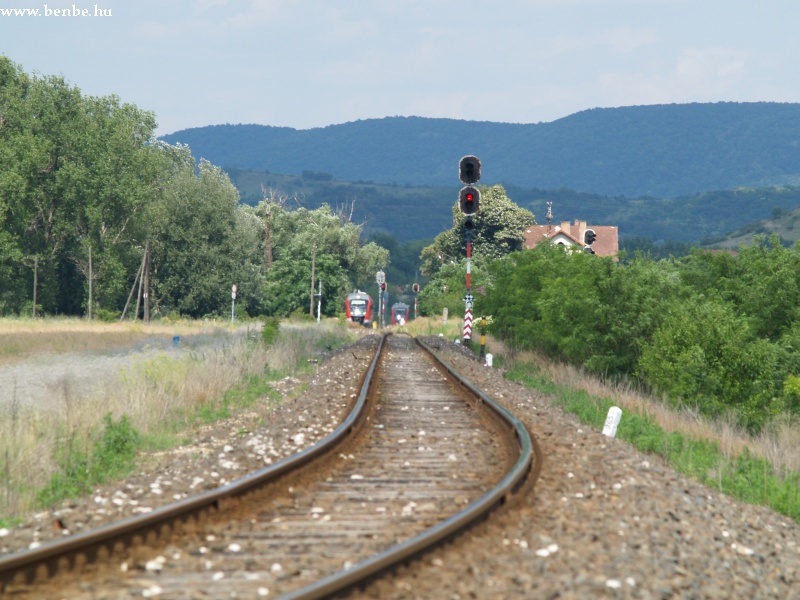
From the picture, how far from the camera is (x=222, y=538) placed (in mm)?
6586

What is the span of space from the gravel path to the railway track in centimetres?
26

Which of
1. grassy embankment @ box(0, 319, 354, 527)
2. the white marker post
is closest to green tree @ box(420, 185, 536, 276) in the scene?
grassy embankment @ box(0, 319, 354, 527)

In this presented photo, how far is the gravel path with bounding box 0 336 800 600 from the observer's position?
5.70 metres

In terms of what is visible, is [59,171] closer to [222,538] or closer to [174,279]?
[174,279]

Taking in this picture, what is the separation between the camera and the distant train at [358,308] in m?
83.9

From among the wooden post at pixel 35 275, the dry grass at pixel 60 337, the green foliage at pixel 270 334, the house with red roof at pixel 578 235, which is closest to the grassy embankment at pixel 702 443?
the green foliage at pixel 270 334

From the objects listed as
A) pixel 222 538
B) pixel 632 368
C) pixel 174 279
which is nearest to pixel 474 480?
pixel 222 538

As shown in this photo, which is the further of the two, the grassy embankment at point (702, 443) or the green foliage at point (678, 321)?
the green foliage at point (678, 321)

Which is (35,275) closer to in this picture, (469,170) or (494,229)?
(469,170)

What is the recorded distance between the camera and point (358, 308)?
84.7 metres

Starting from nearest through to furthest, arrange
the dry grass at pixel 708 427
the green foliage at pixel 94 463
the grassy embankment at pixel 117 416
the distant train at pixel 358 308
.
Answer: the green foliage at pixel 94 463 < the grassy embankment at pixel 117 416 < the dry grass at pixel 708 427 < the distant train at pixel 358 308

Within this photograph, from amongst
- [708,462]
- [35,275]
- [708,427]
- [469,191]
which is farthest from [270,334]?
[35,275]

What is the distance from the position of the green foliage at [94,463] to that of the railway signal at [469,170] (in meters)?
19.3

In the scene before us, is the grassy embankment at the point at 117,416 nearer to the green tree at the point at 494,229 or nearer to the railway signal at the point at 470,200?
the railway signal at the point at 470,200
